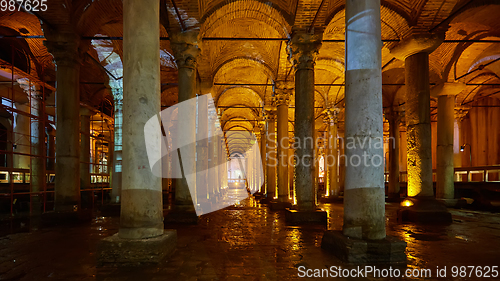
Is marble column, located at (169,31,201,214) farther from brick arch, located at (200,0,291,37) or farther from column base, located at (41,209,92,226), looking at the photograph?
column base, located at (41,209,92,226)

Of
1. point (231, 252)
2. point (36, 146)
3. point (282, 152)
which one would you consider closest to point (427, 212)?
point (282, 152)

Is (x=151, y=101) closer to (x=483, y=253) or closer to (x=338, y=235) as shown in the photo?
(x=338, y=235)

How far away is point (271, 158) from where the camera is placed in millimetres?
17266

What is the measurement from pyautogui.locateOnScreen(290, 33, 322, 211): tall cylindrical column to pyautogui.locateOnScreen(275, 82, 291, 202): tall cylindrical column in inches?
141

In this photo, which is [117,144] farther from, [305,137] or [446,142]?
[446,142]

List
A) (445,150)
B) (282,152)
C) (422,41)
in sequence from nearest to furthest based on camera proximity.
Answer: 1. (422,41)
2. (282,152)
3. (445,150)

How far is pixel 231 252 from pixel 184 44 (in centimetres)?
618

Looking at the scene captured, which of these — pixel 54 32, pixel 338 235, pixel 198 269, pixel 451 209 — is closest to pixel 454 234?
pixel 338 235

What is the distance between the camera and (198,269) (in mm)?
4574

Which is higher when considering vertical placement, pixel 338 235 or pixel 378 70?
pixel 378 70

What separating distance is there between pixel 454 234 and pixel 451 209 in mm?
7051

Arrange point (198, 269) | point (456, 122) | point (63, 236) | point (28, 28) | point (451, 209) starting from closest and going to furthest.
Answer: point (198, 269), point (63, 236), point (28, 28), point (451, 209), point (456, 122)

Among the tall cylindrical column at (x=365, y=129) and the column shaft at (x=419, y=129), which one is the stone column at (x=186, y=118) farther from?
the column shaft at (x=419, y=129)

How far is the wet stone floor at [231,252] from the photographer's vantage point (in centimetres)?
437
